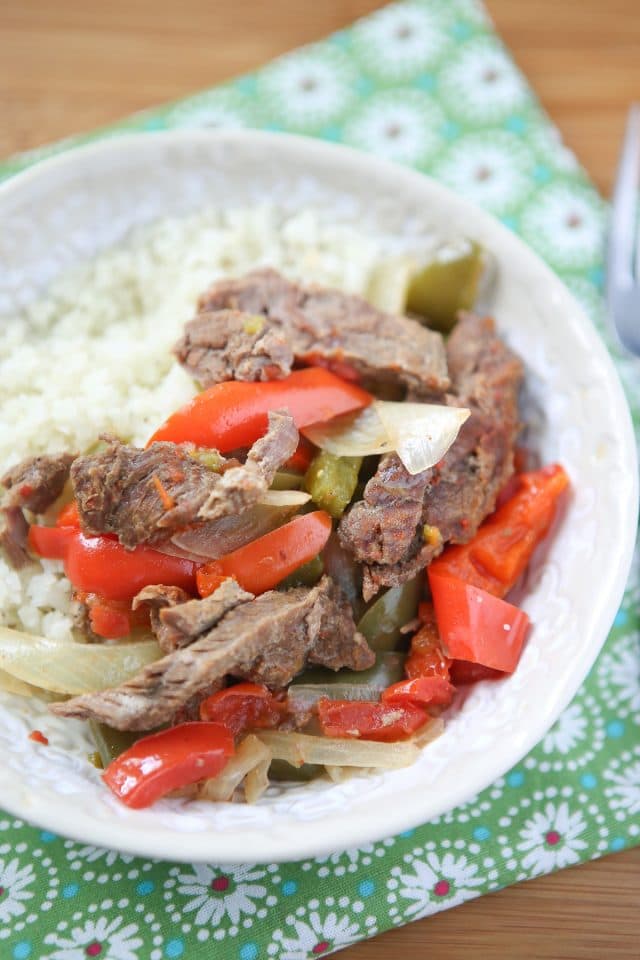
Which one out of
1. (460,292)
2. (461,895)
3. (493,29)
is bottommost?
(461,895)

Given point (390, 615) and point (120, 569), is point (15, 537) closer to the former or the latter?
point (120, 569)

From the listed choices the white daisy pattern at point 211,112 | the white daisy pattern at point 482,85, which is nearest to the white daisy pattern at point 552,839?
the white daisy pattern at point 482,85

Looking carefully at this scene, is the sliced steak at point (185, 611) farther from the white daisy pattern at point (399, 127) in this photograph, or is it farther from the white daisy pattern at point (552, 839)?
the white daisy pattern at point (399, 127)

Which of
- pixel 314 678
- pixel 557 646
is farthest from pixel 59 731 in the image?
pixel 557 646

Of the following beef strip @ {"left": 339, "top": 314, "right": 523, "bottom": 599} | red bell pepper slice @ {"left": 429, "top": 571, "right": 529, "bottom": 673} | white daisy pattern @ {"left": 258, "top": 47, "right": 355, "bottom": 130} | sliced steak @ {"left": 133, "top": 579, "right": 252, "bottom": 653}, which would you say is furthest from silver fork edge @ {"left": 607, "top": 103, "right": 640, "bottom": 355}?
sliced steak @ {"left": 133, "top": 579, "right": 252, "bottom": 653}

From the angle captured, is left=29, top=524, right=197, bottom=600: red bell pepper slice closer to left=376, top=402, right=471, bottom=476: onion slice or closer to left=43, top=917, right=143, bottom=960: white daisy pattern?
left=376, top=402, right=471, bottom=476: onion slice

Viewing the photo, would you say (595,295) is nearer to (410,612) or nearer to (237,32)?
(410,612)

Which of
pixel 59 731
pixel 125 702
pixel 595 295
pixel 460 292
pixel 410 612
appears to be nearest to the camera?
pixel 125 702

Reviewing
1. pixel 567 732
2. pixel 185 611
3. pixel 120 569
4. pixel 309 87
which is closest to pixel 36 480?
pixel 120 569
